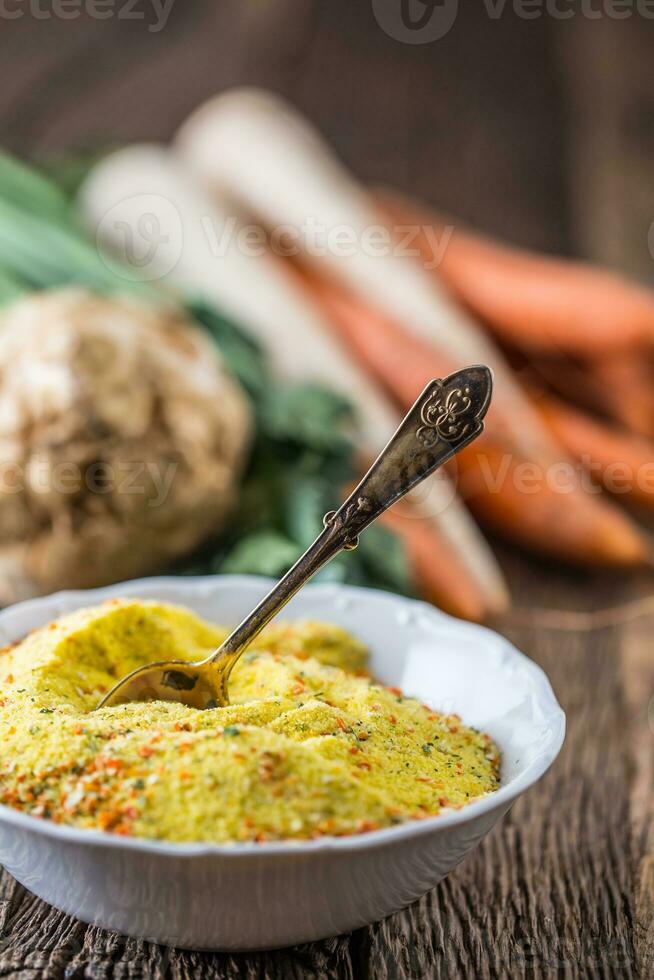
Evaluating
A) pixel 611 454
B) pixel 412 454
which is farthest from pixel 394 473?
pixel 611 454

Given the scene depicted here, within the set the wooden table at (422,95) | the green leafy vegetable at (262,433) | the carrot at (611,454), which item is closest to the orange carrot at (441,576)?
the green leafy vegetable at (262,433)

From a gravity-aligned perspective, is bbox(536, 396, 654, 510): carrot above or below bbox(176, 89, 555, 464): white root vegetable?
below

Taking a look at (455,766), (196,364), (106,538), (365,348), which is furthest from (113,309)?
(455,766)

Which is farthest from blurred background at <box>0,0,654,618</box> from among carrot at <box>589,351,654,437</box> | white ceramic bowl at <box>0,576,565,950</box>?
white ceramic bowl at <box>0,576,565,950</box>

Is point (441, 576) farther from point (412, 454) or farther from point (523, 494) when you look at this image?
point (412, 454)

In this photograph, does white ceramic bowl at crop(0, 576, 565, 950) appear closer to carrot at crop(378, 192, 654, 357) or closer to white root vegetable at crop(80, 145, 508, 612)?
white root vegetable at crop(80, 145, 508, 612)

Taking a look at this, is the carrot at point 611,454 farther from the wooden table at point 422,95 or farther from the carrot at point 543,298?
the wooden table at point 422,95
